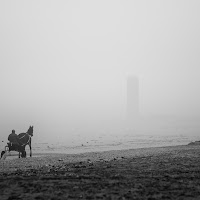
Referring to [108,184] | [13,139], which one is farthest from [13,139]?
[108,184]

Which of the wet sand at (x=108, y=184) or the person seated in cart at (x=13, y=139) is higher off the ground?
the person seated in cart at (x=13, y=139)

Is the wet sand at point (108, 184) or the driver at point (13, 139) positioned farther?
the driver at point (13, 139)

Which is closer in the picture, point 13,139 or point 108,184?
point 108,184

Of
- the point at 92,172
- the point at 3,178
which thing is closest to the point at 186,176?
the point at 92,172

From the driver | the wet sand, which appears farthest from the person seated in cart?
the wet sand

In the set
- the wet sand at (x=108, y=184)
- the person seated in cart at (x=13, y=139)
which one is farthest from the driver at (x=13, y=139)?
the wet sand at (x=108, y=184)

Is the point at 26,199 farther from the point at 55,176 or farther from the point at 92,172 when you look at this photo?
the point at 92,172

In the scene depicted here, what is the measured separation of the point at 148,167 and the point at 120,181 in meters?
3.63

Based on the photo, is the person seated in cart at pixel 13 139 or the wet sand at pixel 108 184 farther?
the person seated in cart at pixel 13 139

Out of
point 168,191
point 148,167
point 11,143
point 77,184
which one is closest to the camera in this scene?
point 168,191

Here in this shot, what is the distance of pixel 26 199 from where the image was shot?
26.2 ft

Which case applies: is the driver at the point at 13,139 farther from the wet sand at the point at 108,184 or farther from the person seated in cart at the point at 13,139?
the wet sand at the point at 108,184

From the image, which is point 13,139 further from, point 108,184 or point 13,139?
point 108,184

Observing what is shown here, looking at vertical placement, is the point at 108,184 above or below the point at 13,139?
below
